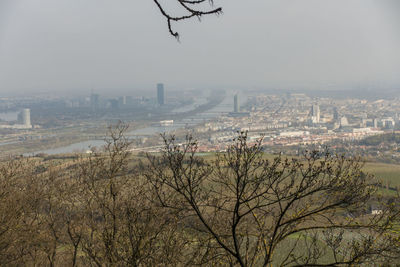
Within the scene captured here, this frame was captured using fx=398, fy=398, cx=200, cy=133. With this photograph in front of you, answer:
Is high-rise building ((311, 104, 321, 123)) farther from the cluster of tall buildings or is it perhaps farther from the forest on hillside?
the forest on hillside

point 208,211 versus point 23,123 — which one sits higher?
point 208,211

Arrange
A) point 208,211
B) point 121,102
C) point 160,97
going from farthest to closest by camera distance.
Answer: point 160,97, point 121,102, point 208,211

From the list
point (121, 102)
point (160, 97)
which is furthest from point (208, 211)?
point (160, 97)

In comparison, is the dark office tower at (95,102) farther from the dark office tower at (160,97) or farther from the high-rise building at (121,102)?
the dark office tower at (160,97)

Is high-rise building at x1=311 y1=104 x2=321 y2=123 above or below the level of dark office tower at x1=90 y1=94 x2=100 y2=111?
below

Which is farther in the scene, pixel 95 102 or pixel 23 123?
pixel 95 102

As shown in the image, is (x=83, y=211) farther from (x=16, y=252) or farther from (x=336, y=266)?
(x=336, y=266)

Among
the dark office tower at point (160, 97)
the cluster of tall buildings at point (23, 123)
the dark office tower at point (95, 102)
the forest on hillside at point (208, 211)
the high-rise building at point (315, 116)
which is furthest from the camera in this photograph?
the dark office tower at point (160, 97)

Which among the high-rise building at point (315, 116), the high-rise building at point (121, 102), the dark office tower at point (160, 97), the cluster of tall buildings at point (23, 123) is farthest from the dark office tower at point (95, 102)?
the high-rise building at point (315, 116)

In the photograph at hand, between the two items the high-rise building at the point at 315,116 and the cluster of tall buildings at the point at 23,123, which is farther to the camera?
the cluster of tall buildings at the point at 23,123

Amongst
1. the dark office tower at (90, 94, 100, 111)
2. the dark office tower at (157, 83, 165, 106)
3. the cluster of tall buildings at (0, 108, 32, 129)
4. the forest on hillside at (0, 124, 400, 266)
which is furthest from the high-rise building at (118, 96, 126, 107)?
the forest on hillside at (0, 124, 400, 266)

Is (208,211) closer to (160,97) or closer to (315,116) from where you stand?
(315,116)
